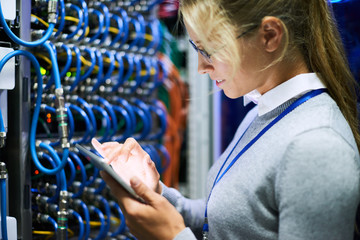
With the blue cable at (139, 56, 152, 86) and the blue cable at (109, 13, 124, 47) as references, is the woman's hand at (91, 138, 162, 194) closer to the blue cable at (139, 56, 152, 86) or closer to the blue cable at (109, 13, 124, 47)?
the blue cable at (109, 13, 124, 47)

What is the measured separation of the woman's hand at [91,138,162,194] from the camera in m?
1.12

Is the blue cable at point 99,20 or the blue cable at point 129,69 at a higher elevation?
the blue cable at point 99,20

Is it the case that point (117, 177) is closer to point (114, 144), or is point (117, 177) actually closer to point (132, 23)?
point (114, 144)

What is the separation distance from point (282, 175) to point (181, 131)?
1616 mm

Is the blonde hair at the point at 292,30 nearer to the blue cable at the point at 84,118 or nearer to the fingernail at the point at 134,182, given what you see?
the fingernail at the point at 134,182

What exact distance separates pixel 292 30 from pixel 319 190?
0.42m

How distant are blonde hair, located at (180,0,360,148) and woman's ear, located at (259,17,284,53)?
2 cm

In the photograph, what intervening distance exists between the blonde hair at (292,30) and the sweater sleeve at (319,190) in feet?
0.81

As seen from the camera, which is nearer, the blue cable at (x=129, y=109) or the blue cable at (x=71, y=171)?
the blue cable at (x=71, y=171)

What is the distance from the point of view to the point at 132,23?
201 centimetres

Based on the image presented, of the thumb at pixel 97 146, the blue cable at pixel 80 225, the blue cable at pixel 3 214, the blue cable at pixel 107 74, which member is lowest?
the blue cable at pixel 80 225

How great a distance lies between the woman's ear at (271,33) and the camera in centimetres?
97

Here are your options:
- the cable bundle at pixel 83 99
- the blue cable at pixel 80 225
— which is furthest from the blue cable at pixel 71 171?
the blue cable at pixel 80 225

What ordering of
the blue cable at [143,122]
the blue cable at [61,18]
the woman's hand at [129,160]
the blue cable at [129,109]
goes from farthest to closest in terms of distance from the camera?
1. the blue cable at [143,122]
2. the blue cable at [129,109]
3. the blue cable at [61,18]
4. the woman's hand at [129,160]
